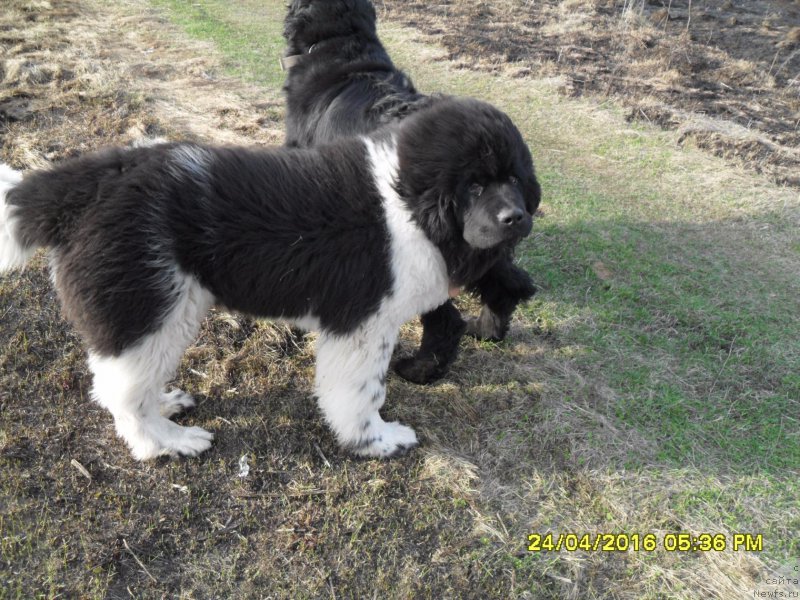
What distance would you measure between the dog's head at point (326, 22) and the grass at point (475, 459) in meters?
2.42

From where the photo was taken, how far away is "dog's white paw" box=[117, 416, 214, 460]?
292 cm

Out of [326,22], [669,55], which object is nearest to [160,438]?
[326,22]

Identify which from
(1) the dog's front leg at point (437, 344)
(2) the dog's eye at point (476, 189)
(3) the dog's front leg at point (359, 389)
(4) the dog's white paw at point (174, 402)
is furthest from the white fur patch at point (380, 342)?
(4) the dog's white paw at point (174, 402)

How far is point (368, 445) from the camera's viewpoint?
10.3 feet

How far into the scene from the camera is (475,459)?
10.6 ft

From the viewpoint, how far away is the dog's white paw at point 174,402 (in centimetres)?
329

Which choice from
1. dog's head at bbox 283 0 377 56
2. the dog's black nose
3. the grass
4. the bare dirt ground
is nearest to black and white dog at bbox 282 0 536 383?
dog's head at bbox 283 0 377 56

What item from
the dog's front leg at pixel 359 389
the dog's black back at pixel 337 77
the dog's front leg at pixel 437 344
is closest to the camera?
the dog's front leg at pixel 359 389

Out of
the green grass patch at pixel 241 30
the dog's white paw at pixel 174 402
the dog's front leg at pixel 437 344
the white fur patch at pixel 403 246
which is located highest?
the white fur patch at pixel 403 246

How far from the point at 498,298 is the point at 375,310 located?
4.06 feet

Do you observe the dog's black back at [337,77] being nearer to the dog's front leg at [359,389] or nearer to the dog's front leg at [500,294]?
the dog's front leg at [500,294]

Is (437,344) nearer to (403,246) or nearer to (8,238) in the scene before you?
(403,246)

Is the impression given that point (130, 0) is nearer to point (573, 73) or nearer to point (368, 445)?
point (573, 73)

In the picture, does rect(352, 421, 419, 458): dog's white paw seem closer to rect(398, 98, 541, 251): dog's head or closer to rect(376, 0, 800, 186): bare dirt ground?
rect(398, 98, 541, 251): dog's head
